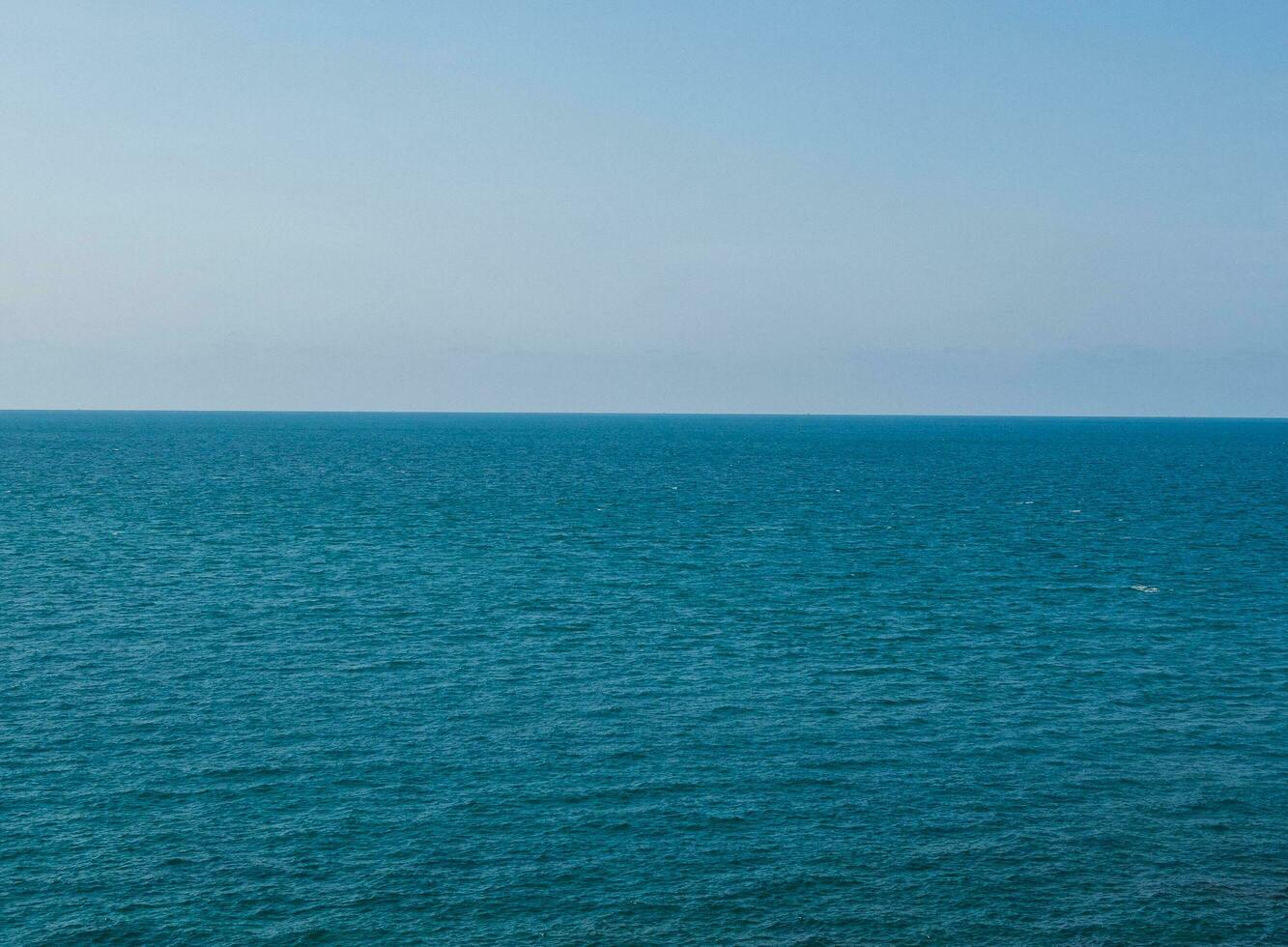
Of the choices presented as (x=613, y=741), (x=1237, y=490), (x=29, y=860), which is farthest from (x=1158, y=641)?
(x=1237, y=490)

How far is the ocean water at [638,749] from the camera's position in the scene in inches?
1474

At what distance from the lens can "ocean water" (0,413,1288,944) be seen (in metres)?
37.4

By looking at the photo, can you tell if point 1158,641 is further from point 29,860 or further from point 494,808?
point 29,860

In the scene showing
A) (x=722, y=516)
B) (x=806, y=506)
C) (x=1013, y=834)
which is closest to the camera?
(x=1013, y=834)

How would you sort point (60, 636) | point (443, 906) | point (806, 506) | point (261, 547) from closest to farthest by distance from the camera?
point (443, 906), point (60, 636), point (261, 547), point (806, 506)

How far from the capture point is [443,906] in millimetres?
37312

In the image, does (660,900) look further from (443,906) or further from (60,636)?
(60,636)

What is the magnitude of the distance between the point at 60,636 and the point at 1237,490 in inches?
7103

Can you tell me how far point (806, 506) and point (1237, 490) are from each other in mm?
81142

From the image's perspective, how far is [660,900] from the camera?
37.8m

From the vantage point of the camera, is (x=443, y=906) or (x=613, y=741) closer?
(x=443, y=906)

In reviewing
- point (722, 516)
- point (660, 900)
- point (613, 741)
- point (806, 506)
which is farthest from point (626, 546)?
point (660, 900)

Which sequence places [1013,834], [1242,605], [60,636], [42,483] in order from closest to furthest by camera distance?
1. [1013,834]
2. [60,636]
3. [1242,605]
4. [42,483]

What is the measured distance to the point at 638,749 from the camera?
171 feet
